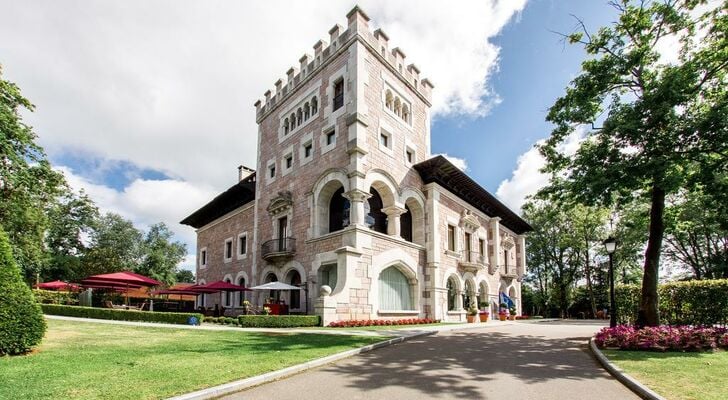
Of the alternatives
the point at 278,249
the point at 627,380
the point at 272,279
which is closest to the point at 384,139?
the point at 278,249

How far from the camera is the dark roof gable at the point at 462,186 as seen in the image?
23.0 metres

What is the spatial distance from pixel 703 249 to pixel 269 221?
40.6 meters

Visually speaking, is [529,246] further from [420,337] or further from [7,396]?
[7,396]

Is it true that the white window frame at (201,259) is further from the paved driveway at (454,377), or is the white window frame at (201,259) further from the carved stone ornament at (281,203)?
the paved driveway at (454,377)

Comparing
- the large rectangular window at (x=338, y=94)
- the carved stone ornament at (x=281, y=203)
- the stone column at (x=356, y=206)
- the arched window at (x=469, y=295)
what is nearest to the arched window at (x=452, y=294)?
the arched window at (x=469, y=295)

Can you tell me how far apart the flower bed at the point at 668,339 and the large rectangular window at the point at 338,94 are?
1599cm

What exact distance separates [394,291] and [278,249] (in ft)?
24.4

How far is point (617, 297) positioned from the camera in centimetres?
1873

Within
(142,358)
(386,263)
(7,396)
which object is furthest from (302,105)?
(7,396)

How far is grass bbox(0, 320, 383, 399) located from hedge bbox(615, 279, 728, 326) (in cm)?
1388

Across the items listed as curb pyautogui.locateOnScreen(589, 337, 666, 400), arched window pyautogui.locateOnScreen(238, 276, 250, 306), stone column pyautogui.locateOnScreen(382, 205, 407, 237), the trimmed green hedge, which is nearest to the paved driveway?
curb pyautogui.locateOnScreen(589, 337, 666, 400)

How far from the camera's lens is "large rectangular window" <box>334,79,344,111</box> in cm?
2139

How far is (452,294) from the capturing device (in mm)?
25234

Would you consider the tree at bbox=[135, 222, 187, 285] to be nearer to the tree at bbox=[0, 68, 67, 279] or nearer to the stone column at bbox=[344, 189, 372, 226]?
the tree at bbox=[0, 68, 67, 279]
